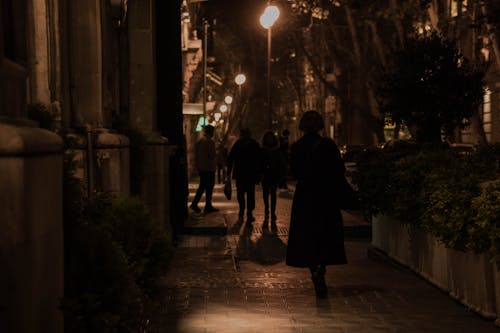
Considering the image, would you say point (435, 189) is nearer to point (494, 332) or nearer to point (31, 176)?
point (494, 332)

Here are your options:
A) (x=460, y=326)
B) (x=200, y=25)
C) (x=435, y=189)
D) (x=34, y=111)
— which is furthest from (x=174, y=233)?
(x=200, y=25)

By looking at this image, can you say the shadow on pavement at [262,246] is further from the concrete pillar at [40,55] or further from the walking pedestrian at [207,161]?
the concrete pillar at [40,55]

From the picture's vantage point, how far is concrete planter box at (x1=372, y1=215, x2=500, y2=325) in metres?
8.42

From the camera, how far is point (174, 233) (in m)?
15.8

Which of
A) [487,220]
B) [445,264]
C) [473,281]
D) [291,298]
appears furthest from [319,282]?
[487,220]

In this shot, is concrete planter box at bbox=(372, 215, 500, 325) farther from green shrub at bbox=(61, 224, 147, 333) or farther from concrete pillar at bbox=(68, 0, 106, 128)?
green shrub at bbox=(61, 224, 147, 333)

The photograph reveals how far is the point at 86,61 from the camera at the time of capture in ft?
30.8

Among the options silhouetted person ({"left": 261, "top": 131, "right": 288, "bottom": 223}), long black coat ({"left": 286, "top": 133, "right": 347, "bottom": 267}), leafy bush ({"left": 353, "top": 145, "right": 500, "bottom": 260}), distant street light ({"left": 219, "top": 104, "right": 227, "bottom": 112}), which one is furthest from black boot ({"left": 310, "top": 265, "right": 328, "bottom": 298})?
distant street light ({"left": 219, "top": 104, "right": 227, "bottom": 112})

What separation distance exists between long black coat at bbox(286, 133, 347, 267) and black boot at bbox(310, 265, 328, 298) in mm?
136

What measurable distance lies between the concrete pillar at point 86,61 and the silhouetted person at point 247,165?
32.9 feet

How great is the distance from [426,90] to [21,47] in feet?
38.2

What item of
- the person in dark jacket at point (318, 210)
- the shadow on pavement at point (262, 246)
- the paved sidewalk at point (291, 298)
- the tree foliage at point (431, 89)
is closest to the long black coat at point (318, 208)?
the person in dark jacket at point (318, 210)

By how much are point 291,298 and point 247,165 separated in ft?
31.5

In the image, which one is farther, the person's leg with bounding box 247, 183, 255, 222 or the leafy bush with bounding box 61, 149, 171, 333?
the person's leg with bounding box 247, 183, 255, 222
